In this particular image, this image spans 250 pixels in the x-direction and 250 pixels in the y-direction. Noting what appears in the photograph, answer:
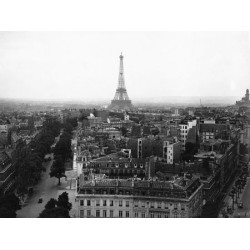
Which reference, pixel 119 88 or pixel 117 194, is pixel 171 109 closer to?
pixel 119 88

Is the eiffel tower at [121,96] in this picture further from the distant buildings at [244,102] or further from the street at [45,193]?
the distant buildings at [244,102]

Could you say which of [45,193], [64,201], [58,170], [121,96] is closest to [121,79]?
[121,96]

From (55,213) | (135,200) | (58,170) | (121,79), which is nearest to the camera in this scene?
(55,213)

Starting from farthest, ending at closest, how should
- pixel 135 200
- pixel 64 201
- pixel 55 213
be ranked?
pixel 64 201 → pixel 135 200 → pixel 55 213

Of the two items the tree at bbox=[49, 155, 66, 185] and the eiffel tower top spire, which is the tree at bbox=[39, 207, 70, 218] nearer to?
the tree at bbox=[49, 155, 66, 185]

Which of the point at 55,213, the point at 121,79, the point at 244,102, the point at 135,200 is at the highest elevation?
the point at 121,79

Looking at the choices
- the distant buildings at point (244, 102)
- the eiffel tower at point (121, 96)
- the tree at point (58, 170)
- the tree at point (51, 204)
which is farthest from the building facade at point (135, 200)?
the distant buildings at point (244, 102)

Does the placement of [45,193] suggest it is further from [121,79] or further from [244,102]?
[244,102]

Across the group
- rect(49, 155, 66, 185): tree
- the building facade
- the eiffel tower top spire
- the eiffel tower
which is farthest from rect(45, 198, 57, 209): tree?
the eiffel tower top spire
